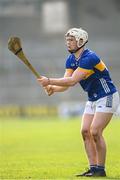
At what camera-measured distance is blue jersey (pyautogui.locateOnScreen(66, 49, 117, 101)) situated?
427 inches

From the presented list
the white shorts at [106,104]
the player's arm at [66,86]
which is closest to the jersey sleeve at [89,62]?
the player's arm at [66,86]

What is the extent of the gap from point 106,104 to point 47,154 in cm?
604

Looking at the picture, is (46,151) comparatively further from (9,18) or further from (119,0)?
(9,18)

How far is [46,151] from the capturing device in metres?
17.8

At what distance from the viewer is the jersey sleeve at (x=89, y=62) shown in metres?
10.8

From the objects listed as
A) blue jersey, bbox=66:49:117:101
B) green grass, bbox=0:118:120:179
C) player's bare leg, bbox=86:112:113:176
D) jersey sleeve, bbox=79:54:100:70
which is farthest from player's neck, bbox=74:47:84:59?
green grass, bbox=0:118:120:179

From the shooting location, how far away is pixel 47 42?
47.4m

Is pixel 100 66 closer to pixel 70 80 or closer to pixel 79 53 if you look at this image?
pixel 79 53

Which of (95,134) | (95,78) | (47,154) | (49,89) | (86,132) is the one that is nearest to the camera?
(95,134)

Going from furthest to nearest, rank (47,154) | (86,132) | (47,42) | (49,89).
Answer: (47,42)
(47,154)
(49,89)
(86,132)

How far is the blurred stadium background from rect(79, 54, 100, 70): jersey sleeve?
1253 inches

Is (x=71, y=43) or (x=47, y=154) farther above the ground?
(x=71, y=43)

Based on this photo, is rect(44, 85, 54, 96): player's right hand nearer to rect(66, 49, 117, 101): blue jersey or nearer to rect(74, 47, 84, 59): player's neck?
rect(66, 49, 117, 101): blue jersey

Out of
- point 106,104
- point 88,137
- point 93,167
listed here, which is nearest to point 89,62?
point 106,104
